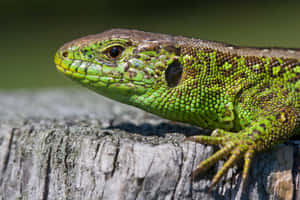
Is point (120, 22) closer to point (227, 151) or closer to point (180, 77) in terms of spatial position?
point (180, 77)

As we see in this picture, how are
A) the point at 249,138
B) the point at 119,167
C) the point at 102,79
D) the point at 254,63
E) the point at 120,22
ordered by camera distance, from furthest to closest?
the point at 120,22, the point at 254,63, the point at 102,79, the point at 249,138, the point at 119,167

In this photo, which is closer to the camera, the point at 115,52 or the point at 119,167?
→ the point at 119,167

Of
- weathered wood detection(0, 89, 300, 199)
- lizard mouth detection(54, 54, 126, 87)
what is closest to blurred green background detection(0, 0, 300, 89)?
lizard mouth detection(54, 54, 126, 87)

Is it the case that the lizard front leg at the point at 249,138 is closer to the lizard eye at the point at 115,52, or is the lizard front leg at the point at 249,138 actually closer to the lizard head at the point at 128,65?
the lizard head at the point at 128,65

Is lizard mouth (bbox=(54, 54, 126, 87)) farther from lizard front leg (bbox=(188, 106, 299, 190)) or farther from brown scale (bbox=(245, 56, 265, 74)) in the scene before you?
brown scale (bbox=(245, 56, 265, 74))

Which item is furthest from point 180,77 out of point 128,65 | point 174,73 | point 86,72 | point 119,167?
point 119,167

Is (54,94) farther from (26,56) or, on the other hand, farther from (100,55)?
(26,56)

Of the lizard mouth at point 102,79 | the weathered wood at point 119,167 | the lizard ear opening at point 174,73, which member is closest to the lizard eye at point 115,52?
the lizard mouth at point 102,79

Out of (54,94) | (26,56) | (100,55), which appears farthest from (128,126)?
(26,56)
